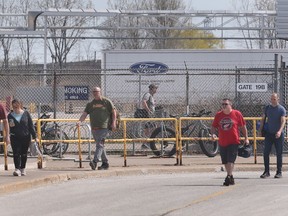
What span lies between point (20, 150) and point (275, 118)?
5038 millimetres

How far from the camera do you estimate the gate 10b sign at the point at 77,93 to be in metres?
23.6

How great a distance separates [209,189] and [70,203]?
291cm

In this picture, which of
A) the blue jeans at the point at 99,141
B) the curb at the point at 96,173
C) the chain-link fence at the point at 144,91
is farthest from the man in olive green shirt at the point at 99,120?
the chain-link fence at the point at 144,91

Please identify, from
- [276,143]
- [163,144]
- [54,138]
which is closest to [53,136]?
[54,138]

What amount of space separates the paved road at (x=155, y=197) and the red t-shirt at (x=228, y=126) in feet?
2.67

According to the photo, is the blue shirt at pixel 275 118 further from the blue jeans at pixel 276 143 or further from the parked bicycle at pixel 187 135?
the parked bicycle at pixel 187 135

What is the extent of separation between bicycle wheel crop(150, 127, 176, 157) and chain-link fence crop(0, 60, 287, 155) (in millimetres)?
1230

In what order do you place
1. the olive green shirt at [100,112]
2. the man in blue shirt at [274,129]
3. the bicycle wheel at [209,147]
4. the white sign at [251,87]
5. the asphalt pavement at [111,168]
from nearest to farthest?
the asphalt pavement at [111,168]
the man in blue shirt at [274,129]
the olive green shirt at [100,112]
the bicycle wheel at [209,147]
the white sign at [251,87]

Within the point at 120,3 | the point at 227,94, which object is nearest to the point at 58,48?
the point at 120,3

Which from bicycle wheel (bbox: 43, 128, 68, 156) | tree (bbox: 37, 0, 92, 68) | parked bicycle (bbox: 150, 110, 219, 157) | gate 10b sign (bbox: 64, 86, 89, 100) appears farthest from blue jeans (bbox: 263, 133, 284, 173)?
tree (bbox: 37, 0, 92, 68)

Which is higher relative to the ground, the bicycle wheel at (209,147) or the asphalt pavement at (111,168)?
the bicycle wheel at (209,147)

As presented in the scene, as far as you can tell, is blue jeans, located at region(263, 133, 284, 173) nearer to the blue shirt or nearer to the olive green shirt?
the blue shirt

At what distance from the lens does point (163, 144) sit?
22.4 meters

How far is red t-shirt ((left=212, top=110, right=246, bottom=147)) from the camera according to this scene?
16.7 meters
